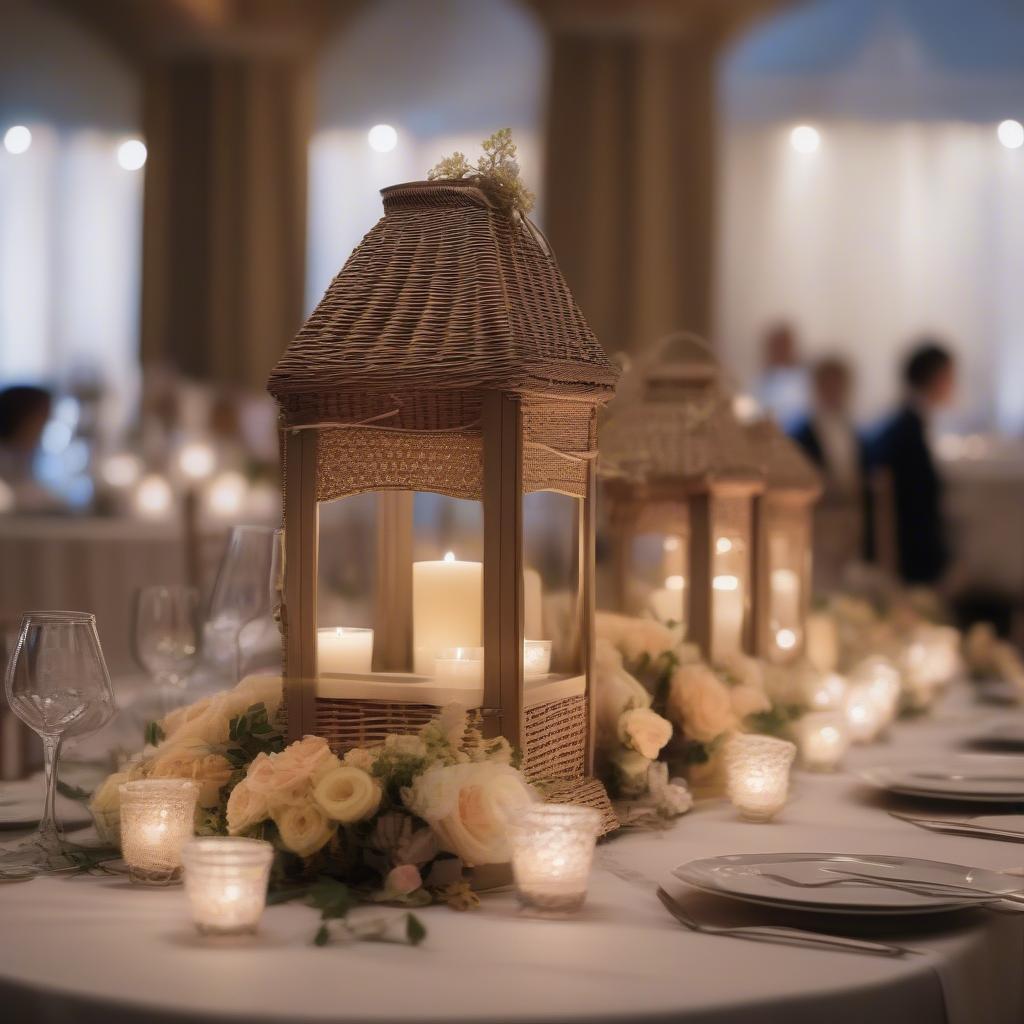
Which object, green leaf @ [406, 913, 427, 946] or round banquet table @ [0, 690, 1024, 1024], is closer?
round banquet table @ [0, 690, 1024, 1024]

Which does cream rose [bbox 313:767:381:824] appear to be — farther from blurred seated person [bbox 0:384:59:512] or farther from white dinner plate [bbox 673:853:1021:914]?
blurred seated person [bbox 0:384:59:512]

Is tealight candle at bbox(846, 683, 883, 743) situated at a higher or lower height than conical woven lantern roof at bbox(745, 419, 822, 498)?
lower

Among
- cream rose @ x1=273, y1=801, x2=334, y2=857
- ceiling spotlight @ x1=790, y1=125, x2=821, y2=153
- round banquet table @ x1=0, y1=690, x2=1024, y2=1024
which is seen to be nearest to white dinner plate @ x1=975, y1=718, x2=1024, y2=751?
round banquet table @ x1=0, y1=690, x2=1024, y2=1024

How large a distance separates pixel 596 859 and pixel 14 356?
903 cm

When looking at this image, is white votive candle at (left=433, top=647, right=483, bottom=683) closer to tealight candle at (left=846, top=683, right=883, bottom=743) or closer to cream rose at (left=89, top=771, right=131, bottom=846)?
cream rose at (left=89, top=771, right=131, bottom=846)

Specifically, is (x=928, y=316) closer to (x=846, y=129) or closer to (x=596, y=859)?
(x=846, y=129)

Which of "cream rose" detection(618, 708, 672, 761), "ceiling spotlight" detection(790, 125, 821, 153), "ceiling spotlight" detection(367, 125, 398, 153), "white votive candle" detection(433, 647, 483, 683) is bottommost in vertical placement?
"cream rose" detection(618, 708, 672, 761)

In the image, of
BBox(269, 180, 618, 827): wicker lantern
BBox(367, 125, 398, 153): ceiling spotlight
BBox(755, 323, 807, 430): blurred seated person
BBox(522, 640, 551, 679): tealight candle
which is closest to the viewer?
BBox(269, 180, 618, 827): wicker lantern

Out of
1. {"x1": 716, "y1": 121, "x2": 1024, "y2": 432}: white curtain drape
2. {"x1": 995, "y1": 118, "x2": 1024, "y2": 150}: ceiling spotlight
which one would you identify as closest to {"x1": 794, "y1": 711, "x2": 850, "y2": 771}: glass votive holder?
{"x1": 716, "y1": 121, "x2": 1024, "y2": 432}: white curtain drape

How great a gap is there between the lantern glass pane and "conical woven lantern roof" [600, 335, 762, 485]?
52mm

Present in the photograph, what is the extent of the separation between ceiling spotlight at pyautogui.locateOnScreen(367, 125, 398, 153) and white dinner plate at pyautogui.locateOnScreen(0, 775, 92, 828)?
8.23m

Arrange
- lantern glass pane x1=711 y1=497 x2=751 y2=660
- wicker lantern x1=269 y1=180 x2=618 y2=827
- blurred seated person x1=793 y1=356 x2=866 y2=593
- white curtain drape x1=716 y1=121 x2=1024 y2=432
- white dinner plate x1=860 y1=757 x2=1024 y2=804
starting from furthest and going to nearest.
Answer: white curtain drape x1=716 y1=121 x2=1024 y2=432 < blurred seated person x1=793 y1=356 x2=866 y2=593 < lantern glass pane x1=711 y1=497 x2=751 y2=660 < white dinner plate x1=860 y1=757 x2=1024 y2=804 < wicker lantern x1=269 y1=180 x2=618 y2=827

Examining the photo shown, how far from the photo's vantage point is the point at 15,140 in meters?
9.38

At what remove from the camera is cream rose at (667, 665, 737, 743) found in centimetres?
139
